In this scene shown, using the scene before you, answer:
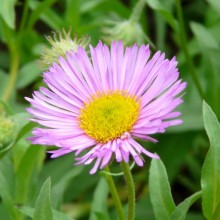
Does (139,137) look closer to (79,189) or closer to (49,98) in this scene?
(49,98)

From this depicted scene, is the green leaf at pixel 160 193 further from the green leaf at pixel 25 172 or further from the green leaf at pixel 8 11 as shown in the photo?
the green leaf at pixel 8 11

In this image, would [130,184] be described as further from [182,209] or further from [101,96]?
[101,96]

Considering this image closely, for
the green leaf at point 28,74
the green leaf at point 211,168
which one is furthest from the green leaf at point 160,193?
the green leaf at point 28,74

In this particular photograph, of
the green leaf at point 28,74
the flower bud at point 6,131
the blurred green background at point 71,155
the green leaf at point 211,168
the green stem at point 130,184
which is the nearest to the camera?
the green stem at point 130,184

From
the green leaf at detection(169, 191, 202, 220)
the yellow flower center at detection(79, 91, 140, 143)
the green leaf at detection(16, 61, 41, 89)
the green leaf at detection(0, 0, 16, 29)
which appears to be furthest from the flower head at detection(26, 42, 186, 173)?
the green leaf at detection(16, 61, 41, 89)

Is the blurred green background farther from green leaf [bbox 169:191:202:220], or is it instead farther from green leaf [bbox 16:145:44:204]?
green leaf [bbox 169:191:202:220]

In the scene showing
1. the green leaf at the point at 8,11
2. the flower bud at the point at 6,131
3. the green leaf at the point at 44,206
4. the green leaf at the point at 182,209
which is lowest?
the green leaf at the point at 182,209

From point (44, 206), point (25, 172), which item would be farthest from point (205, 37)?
point (44, 206)

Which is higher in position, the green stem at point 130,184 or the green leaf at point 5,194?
the green leaf at point 5,194
